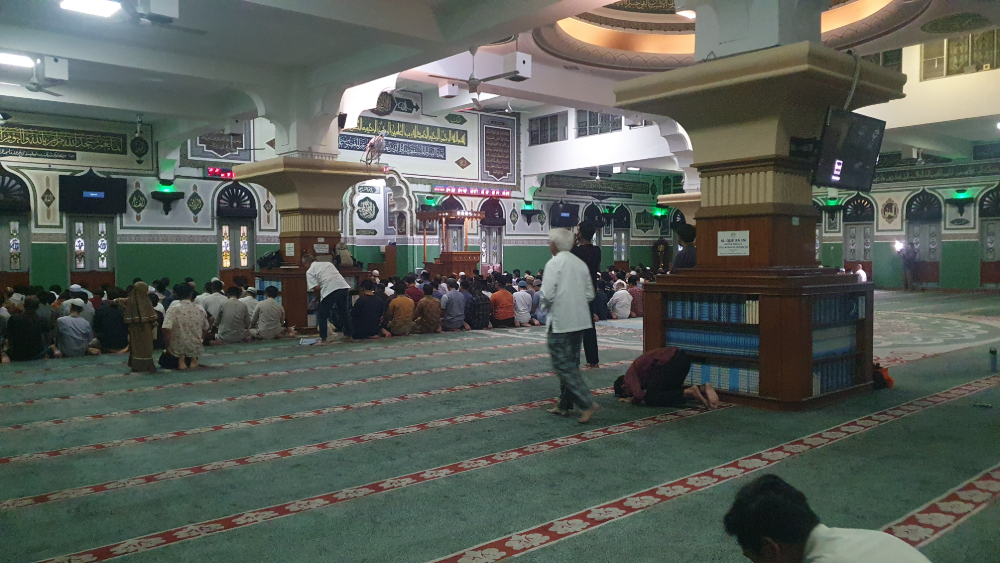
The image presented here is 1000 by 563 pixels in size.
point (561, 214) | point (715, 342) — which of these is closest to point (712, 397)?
point (715, 342)

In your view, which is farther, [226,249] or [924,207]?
[924,207]

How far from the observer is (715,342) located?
4.36 metres

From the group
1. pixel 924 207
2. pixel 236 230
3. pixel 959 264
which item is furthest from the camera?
pixel 924 207

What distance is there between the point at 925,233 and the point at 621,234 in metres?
6.67

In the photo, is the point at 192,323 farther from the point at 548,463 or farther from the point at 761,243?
the point at 761,243

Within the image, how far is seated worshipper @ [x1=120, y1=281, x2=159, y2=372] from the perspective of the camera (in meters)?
5.52

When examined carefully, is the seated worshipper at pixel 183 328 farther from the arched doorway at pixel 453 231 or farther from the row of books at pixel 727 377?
the arched doorway at pixel 453 231

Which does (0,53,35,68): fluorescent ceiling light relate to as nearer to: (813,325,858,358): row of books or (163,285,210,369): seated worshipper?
(163,285,210,369): seated worshipper

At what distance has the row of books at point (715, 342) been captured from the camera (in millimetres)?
4195

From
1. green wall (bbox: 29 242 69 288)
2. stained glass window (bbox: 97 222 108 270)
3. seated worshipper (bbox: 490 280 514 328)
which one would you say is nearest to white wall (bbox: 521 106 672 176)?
seated worshipper (bbox: 490 280 514 328)

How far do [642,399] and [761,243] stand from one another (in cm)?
119

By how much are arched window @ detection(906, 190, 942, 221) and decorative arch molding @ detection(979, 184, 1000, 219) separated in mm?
751

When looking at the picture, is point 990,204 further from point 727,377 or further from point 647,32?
point 727,377

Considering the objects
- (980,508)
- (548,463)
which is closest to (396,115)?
(548,463)
